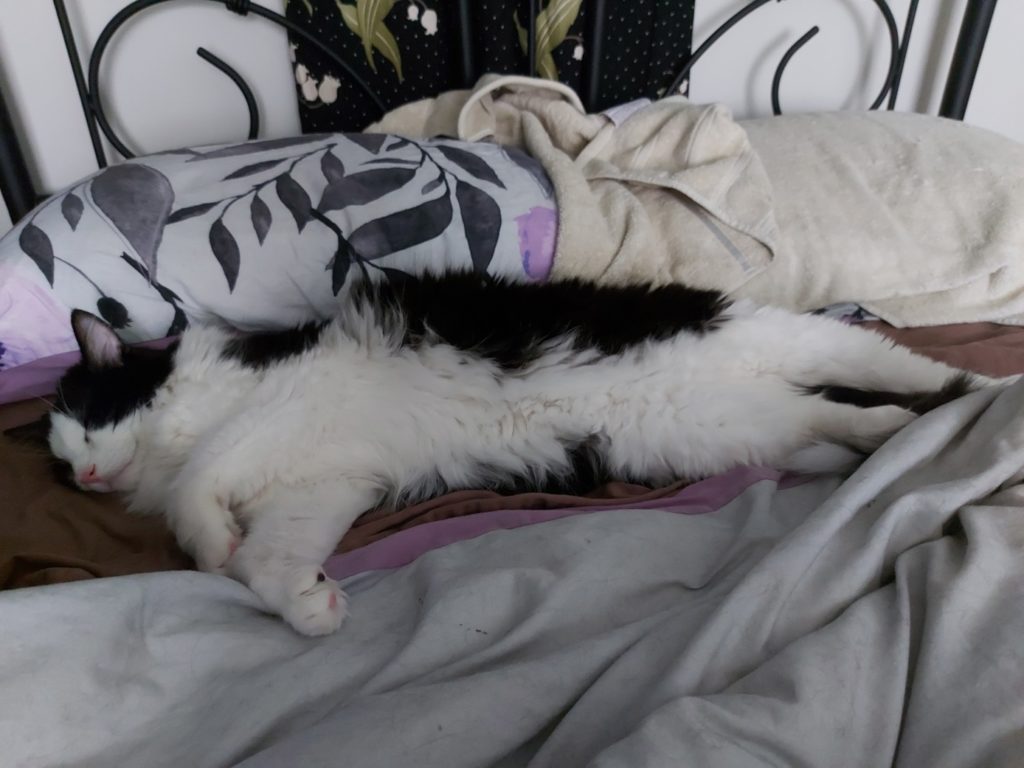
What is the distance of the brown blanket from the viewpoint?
109 centimetres

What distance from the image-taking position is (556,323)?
1.39 m

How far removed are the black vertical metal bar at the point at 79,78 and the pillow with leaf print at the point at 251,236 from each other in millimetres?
473

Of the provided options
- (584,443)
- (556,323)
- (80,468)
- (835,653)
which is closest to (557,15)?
(556,323)

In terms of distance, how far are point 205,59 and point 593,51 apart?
1.09m

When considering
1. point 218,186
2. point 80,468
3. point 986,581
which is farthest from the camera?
point 218,186

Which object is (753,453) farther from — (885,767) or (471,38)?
(471,38)

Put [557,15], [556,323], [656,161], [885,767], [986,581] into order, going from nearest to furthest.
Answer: [885,767] → [986,581] → [556,323] → [656,161] → [557,15]

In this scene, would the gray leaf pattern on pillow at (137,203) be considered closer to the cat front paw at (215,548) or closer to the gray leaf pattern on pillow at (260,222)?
the gray leaf pattern on pillow at (260,222)

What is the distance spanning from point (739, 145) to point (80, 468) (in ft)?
5.39

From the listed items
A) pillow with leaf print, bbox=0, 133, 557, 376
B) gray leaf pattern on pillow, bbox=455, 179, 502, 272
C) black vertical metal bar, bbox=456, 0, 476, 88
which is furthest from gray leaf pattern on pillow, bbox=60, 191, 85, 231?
black vertical metal bar, bbox=456, 0, 476, 88

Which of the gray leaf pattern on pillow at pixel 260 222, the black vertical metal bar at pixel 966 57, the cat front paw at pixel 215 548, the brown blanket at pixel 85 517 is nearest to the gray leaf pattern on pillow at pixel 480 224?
the gray leaf pattern on pillow at pixel 260 222

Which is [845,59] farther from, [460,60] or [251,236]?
[251,236]

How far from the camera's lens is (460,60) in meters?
1.96

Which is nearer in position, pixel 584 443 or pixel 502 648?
pixel 502 648
